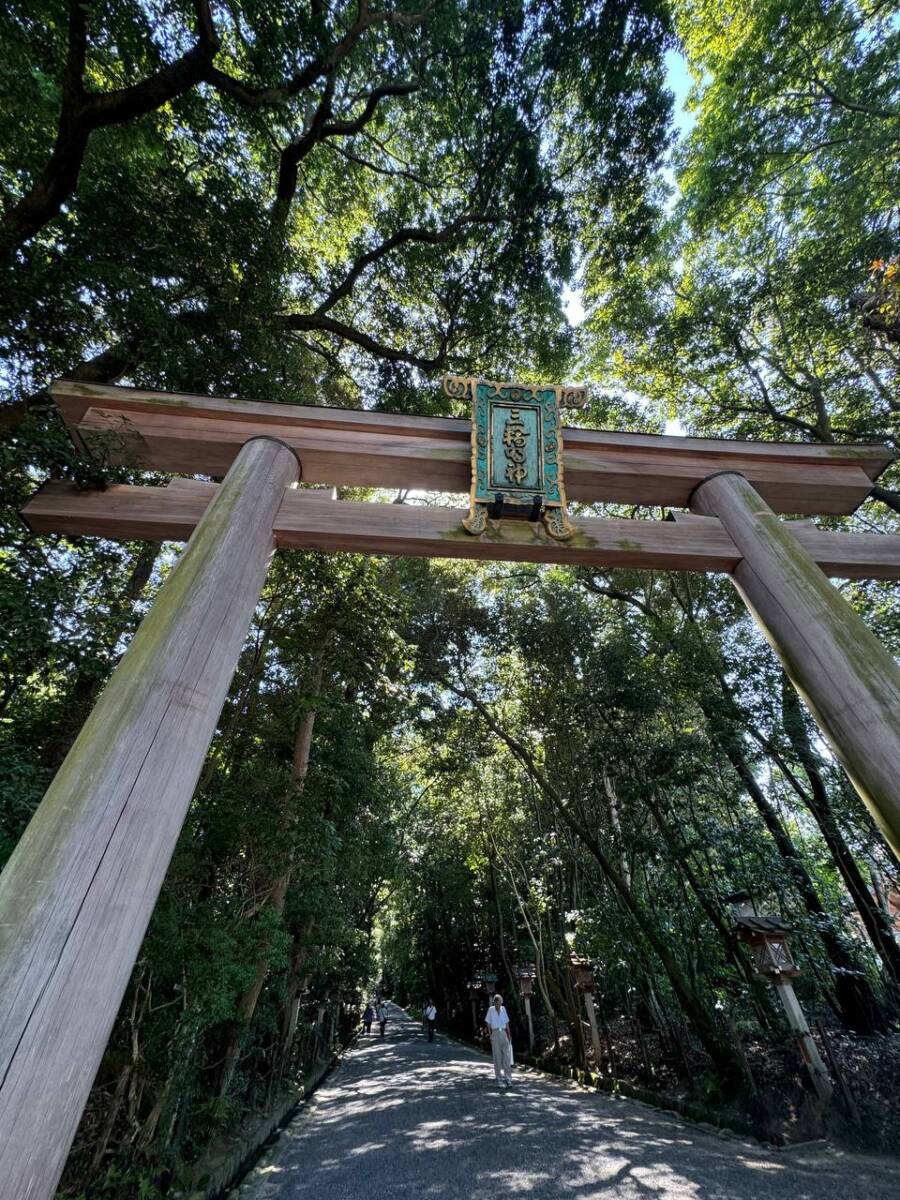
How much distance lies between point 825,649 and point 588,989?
862cm

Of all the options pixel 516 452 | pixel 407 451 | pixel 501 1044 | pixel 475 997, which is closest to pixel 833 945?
pixel 501 1044

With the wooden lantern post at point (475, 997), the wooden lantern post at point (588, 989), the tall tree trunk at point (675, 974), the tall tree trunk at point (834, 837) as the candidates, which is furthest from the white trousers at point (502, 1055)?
the wooden lantern post at point (475, 997)

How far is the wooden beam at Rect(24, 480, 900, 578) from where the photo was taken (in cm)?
258

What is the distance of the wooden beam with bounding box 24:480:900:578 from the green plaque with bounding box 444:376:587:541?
9cm

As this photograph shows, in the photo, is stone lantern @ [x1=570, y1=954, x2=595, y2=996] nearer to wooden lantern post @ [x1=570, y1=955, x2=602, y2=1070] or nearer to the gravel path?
wooden lantern post @ [x1=570, y1=955, x2=602, y2=1070]

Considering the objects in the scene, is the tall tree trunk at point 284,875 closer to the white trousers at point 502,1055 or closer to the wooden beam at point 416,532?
the wooden beam at point 416,532

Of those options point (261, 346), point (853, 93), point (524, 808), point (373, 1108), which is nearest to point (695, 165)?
point (853, 93)

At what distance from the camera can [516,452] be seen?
2912 mm

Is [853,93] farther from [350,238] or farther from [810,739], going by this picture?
[810,739]

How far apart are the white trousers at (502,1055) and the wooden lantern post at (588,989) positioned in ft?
4.58

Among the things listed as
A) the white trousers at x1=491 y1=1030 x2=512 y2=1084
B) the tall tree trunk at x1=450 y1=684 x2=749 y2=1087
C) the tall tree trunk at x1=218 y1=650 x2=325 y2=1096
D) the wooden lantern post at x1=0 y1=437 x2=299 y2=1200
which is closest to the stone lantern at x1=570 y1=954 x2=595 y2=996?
the tall tree trunk at x1=450 y1=684 x2=749 y2=1087

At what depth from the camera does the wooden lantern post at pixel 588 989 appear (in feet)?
26.9

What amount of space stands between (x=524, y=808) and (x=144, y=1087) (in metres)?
8.87

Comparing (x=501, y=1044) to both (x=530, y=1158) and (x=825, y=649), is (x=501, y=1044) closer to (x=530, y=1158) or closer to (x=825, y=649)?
(x=530, y=1158)
